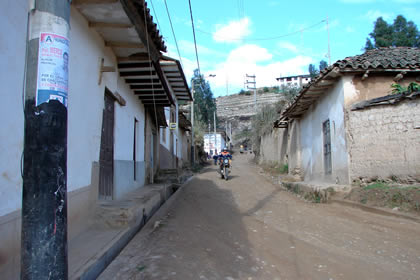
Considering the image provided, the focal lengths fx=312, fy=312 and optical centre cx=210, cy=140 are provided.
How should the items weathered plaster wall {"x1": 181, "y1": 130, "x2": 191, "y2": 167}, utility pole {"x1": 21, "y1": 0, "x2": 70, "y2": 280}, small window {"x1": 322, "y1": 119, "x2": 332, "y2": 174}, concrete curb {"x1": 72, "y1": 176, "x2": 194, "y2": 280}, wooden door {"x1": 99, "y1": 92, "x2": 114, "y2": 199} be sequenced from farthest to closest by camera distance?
1. weathered plaster wall {"x1": 181, "y1": 130, "x2": 191, "y2": 167}
2. small window {"x1": 322, "y1": 119, "x2": 332, "y2": 174}
3. wooden door {"x1": 99, "y1": 92, "x2": 114, "y2": 199}
4. concrete curb {"x1": 72, "y1": 176, "x2": 194, "y2": 280}
5. utility pole {"x1": 21, "y1": 0, "x2": 70, "y2": 280}

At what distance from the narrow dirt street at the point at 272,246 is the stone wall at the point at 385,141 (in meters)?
1.26

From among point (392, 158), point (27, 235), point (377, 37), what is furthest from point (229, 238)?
point (377, 37)

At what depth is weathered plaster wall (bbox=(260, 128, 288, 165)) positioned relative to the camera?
18000mm

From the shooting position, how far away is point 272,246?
4656 mm

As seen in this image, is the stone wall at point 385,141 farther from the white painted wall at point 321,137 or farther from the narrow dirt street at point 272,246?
the narrow dirt street at point 272,246

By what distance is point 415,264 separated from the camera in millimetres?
3812

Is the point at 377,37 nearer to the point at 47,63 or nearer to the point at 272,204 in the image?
the point at 272,204

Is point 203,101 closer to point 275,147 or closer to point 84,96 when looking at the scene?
point 275,147

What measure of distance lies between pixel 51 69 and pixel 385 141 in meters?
7.34

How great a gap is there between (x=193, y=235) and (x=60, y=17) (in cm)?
400

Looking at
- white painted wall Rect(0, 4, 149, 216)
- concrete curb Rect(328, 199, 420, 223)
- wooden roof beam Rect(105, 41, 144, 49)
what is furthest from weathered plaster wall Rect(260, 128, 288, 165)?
wooden roof beam Rect(105, 41, 144, 49)

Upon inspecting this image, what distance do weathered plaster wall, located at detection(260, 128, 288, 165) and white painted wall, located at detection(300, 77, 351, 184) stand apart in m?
4.00

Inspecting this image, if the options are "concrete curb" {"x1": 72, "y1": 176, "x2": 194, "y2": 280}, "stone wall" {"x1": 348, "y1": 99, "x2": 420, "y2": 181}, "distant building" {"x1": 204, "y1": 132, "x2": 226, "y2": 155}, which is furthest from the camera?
"distant building" {"x1": 204, "y1": 132, "x2": 226, "y2": 155}

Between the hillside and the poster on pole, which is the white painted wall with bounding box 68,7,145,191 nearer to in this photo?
the poster on pole
